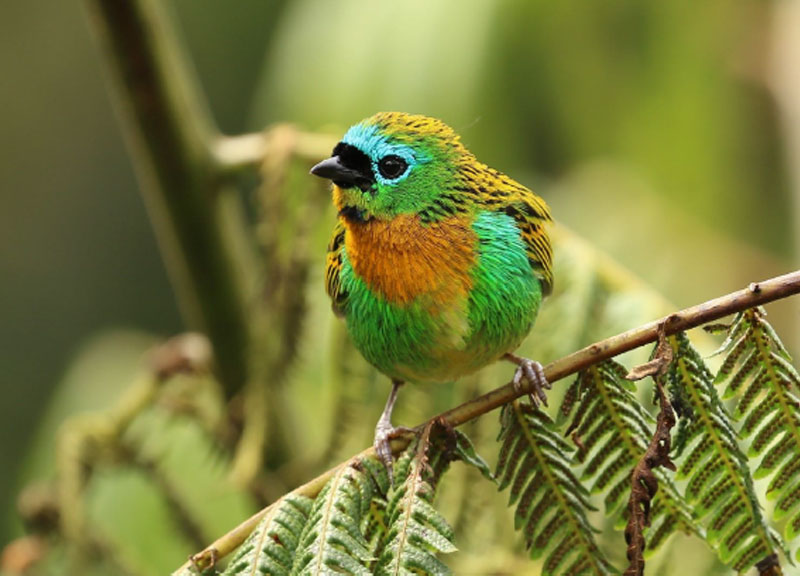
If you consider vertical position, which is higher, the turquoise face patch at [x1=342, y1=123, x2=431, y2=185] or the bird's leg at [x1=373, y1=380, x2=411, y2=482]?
the turquoise face patch at [x1=342, y1=123, x2=431, y2=185]

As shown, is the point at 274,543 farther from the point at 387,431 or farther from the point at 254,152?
the point at 254,152

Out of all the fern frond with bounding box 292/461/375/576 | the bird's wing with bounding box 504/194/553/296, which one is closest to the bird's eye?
the bird's wing with bounding box 504/194/553/296

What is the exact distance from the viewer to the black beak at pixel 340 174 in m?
2.30

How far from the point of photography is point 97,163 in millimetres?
11453

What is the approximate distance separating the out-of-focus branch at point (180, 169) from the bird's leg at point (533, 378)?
865 mm

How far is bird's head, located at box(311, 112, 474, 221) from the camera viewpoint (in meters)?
2.30

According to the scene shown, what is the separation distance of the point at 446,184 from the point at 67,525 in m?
1.42

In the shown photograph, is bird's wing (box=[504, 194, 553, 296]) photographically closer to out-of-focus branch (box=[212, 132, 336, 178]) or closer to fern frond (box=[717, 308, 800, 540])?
out-of-focus branch (box=[212, 132, 336, 178])

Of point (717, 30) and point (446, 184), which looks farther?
point (717, 30)

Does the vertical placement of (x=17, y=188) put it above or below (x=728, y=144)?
above

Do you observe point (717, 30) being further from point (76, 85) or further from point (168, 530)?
point (76, 85)

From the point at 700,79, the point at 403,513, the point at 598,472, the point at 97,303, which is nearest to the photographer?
the point at 403,513

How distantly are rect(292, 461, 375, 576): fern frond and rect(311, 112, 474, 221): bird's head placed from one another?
2.52 feet

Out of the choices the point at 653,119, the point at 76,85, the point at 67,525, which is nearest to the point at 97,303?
the point at 76,85
